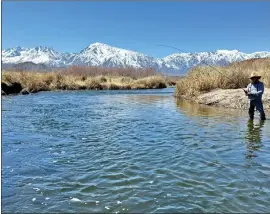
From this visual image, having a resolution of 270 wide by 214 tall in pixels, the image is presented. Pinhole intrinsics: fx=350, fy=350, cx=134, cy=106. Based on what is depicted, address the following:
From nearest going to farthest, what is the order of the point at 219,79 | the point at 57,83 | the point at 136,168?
1. the point at 136,168
2. the point at 219,79
3. the point at 57,83

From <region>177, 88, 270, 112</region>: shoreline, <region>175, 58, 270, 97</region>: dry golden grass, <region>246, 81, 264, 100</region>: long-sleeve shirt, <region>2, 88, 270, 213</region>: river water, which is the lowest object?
<region>2, 88, 270, 213</region>: river water

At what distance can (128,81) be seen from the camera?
45.6 m

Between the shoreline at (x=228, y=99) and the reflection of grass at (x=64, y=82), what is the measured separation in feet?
54.2

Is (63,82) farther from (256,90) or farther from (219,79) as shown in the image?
(256,90)

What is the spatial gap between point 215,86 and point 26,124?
40.4 feet

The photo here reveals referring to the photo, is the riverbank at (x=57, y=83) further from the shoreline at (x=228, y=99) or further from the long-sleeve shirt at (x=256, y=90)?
the long-sleeve shirt at (x=256, y=90)

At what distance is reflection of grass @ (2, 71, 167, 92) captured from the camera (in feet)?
101

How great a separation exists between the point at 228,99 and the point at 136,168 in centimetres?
1228

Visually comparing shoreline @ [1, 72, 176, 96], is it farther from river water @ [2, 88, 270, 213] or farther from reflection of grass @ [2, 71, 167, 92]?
river water @ [2, 88, 270, 213]

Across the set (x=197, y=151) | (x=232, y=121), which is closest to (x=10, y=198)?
(x=197, y=151)

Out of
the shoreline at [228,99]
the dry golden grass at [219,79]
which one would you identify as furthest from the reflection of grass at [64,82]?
the shoreline at [228,99]

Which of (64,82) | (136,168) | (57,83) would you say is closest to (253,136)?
(136,168)

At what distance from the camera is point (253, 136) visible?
368 inches

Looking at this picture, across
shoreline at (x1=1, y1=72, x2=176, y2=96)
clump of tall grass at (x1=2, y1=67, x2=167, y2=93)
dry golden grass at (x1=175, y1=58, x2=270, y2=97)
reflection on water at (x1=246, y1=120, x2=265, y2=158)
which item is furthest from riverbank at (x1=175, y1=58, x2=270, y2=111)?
clump of tall grass at (x1=2, y1=67, x2=167, y2=93)
